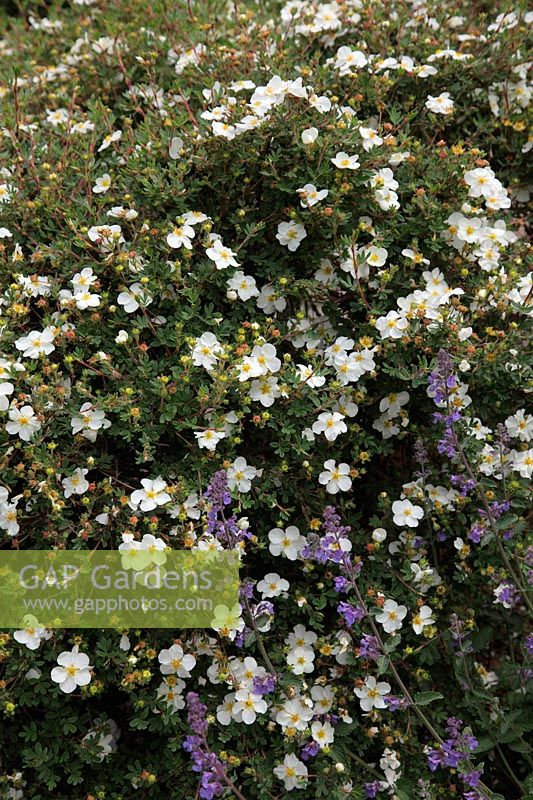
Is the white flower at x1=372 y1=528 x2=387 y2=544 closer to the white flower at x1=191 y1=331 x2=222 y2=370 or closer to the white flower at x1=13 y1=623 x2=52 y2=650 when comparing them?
the white flower at x1=191 y1=331 x2=222 y2=370

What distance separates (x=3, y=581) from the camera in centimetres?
220

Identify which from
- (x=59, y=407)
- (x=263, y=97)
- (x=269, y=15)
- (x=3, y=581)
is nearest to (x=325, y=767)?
(x=3, y=581)

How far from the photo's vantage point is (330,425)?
7.68 feet

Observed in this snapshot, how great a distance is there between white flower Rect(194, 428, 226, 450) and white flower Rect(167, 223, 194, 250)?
55cm

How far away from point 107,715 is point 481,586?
3.82ft

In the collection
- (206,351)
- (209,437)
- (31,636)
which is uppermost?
(206,351)

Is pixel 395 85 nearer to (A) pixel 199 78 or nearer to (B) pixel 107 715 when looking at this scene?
(A) pixel 199 78

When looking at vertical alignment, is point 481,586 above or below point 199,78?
below

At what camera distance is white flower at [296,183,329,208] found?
2.41 metres

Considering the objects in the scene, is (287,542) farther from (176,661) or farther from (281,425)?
(176,661)

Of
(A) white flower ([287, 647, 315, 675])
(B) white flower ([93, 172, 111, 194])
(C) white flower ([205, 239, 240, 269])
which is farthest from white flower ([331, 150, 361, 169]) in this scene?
(A) white flower ([287, 647, 315, 675])

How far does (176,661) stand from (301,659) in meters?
0.35

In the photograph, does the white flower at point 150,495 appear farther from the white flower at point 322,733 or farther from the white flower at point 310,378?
the white flower at point 322,733

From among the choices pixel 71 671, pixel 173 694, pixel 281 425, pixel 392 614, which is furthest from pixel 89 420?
pixel 392 614
